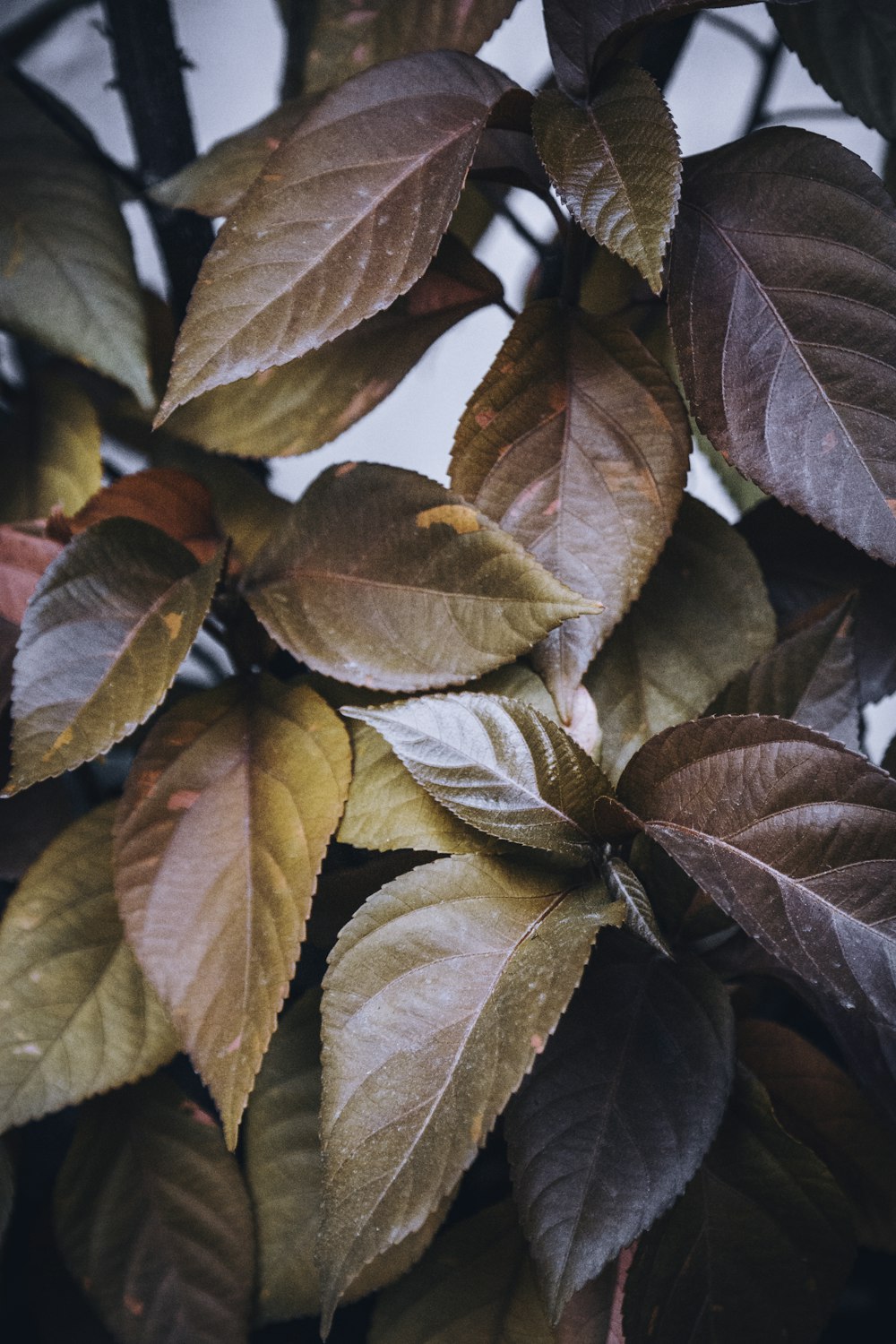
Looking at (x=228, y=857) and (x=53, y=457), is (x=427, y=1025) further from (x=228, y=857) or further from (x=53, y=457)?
(x=53, y=457)

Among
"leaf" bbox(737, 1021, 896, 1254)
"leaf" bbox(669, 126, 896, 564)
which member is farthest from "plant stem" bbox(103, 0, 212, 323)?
"leaf" bbox(737, 1021, 896, 1254)

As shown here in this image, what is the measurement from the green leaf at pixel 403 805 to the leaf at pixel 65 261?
8.2 inches

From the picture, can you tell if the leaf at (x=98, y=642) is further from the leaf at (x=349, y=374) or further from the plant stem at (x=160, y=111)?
the plant stem at (x=160, y=111)

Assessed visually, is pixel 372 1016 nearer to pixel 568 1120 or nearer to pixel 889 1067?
pixel 568 1120

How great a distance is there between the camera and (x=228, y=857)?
410mm

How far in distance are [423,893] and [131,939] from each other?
0.13 meters

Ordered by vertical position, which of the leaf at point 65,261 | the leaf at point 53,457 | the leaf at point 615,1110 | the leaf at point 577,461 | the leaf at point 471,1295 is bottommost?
the leaf at point 471,1295

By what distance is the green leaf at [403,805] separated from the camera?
0.39m

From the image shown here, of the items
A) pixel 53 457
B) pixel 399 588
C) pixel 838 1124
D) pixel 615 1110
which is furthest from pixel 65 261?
pixel 838 1124

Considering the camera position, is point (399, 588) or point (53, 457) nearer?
point (399, 588)

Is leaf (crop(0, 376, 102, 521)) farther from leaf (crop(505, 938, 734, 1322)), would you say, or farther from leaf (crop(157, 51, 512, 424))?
leaf (crop(505, 938, 734, 1322))

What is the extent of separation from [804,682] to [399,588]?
185 millimetres

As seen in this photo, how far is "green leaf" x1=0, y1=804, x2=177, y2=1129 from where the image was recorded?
44 cm

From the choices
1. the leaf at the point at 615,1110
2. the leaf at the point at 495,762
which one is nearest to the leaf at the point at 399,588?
the leaf at the point at 495,762
